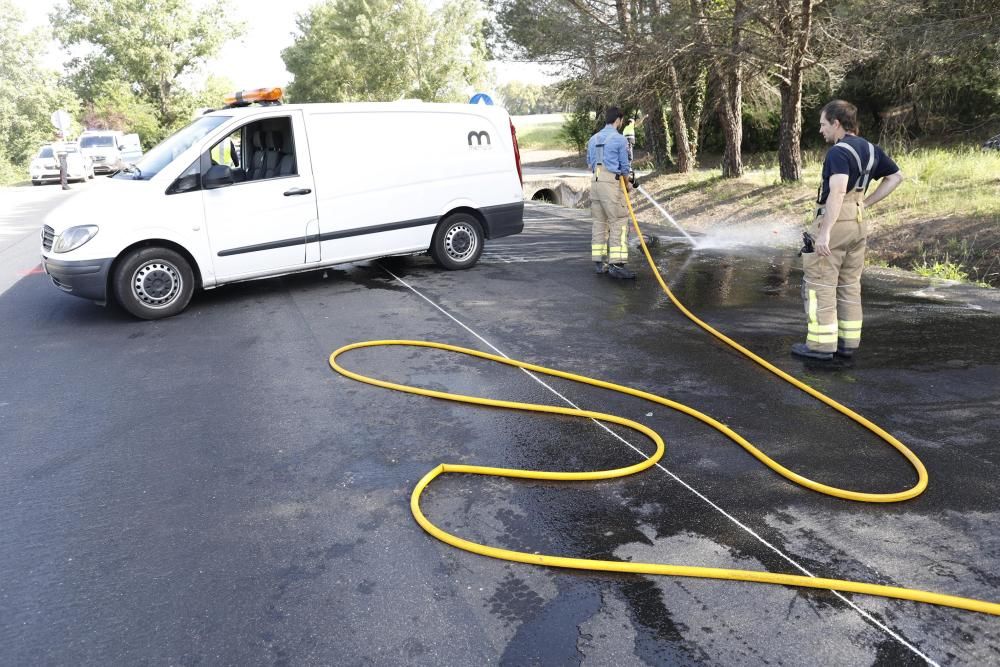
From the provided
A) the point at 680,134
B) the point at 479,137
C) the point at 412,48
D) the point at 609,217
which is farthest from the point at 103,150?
the point at 609,217

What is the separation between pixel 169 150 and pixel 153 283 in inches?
57.9

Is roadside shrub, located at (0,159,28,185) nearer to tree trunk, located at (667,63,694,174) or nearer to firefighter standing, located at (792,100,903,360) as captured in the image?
tree trunk, located at (667,63,694,174)

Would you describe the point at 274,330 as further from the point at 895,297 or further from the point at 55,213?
the point at 895,297

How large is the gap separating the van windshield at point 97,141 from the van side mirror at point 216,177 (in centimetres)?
2998

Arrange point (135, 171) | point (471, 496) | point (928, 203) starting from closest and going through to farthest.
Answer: point (471, 496), point (135, 171), point (928, 203)

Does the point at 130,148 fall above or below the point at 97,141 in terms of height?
below

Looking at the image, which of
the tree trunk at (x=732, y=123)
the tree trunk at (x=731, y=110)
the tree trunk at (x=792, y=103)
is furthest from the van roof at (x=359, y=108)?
the tree trunk at (x=732, y=123)

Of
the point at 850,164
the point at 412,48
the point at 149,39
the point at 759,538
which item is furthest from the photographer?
the point at 149,39

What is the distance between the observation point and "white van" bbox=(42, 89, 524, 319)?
7.02 meters

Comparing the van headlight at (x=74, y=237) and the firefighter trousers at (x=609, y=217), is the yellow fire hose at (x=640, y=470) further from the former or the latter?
the van headlight at (x=74, y=237)

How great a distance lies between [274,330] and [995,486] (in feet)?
18.6

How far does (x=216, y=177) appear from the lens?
7273 mm

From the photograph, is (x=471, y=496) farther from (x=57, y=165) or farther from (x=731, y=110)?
(x=57, y=165)

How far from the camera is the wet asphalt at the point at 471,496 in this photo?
2803mm
